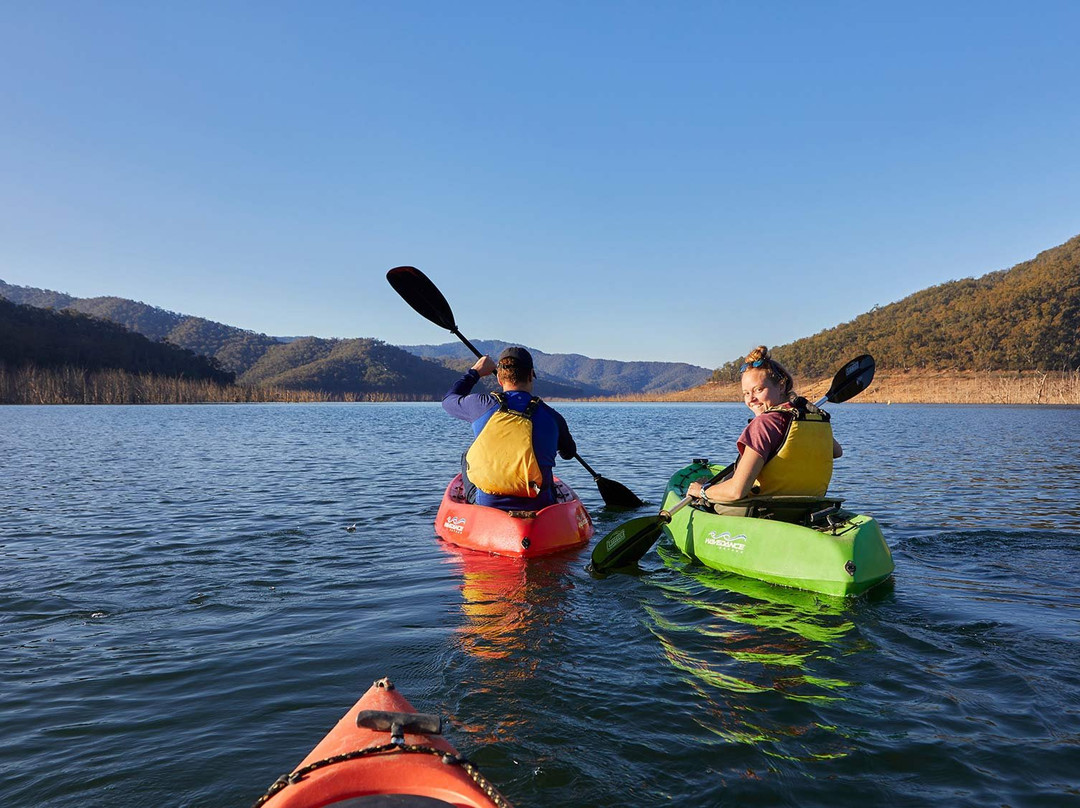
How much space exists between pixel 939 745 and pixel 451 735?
2618mm

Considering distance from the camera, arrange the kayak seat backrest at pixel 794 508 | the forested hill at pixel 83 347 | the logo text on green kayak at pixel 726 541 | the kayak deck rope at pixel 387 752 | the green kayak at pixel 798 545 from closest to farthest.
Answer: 1. the kayak deck rope at pixel 387 752
2. the green kayak at pixel 798 545
3. the kayak seat backrest at pixel 794 508
4. the logo text on green kayak at pixel 726 541
5. the forested hill at pixel 83 347

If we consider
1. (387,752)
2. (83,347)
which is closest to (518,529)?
(387,752)

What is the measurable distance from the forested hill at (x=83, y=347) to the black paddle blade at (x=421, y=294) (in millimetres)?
103753

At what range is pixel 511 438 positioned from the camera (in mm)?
7277

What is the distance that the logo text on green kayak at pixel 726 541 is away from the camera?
263 inches

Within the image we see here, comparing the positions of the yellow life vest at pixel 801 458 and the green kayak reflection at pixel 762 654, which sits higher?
the yellow life vest at pixel 801 458

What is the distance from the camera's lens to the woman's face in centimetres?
660

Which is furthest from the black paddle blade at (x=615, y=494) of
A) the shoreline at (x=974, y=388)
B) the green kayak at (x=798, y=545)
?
the shoreline at (x=974, y=388)

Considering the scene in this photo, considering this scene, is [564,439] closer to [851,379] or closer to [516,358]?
[516,358]

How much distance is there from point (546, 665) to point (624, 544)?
9.07 ft

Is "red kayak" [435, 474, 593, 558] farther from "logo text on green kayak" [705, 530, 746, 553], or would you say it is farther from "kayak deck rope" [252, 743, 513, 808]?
"kayak deck rope" [252, 743, 513, 808]

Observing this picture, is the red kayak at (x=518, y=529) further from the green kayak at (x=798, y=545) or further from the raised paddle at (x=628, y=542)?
the green kayak at (x=798, y=545)

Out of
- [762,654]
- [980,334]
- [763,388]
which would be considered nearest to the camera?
[762,654]

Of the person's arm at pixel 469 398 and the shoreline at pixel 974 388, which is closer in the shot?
the person's arm at pixel 469 398
